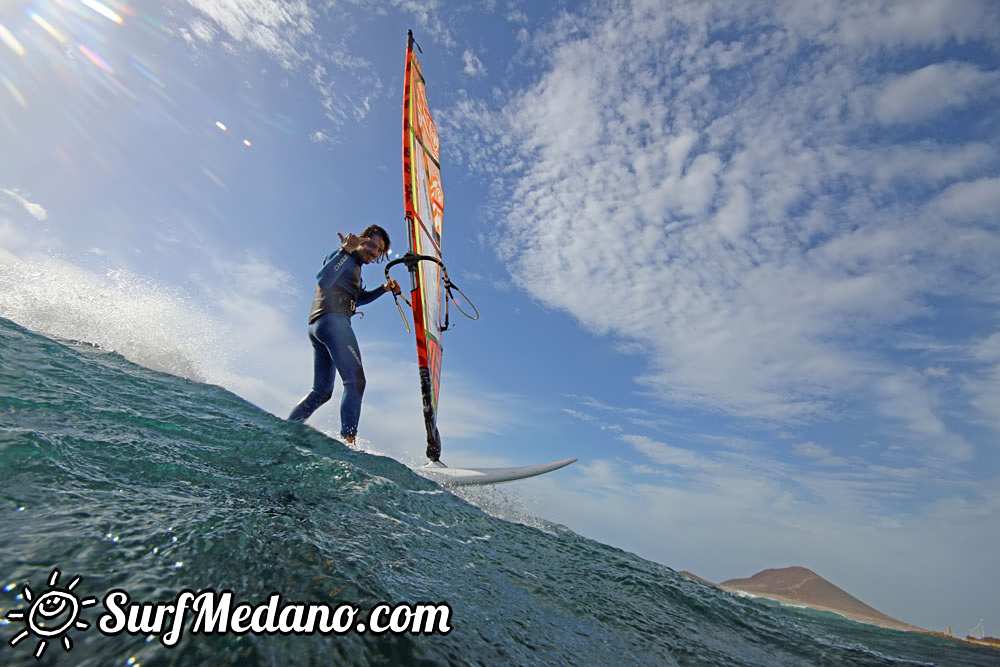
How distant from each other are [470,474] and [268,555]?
472 cm

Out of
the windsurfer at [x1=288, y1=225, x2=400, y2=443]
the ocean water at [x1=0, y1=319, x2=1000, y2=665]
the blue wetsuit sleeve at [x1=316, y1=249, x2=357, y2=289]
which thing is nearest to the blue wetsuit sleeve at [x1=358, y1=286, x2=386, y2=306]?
the windsurfer at [x1=288, y1=225, x2=400, y2=443]

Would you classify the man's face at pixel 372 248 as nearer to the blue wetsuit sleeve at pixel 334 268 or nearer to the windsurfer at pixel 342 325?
the windsurfer at pixel 342 325

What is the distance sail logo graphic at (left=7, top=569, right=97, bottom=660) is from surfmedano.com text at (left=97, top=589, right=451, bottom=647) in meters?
0.05

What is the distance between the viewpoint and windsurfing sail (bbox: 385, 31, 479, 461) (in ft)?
21.5

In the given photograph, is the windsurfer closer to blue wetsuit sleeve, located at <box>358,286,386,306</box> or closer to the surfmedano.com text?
blue wetsuit sleeve, located at <box>358,286,386,306</box>

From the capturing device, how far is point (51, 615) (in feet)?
3.39

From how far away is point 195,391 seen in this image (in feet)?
19.0

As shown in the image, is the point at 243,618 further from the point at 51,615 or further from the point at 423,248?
the point at 423,248

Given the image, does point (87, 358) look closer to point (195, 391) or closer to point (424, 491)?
point (195, 391)

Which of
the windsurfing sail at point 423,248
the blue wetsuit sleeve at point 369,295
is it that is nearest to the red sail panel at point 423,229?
the windsurfing sail at point 423,248

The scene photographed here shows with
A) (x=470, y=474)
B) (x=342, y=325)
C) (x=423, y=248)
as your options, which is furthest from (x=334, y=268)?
Answer: (x=470, y=474)

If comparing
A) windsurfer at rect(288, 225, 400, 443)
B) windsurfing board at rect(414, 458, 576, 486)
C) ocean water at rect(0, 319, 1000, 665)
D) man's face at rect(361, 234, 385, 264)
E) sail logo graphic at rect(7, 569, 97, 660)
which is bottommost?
sail logo graphic at rect(7, 569, 97, 660)

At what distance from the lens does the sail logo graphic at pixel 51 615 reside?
38.1 inches

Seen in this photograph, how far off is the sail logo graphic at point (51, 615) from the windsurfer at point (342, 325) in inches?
161
